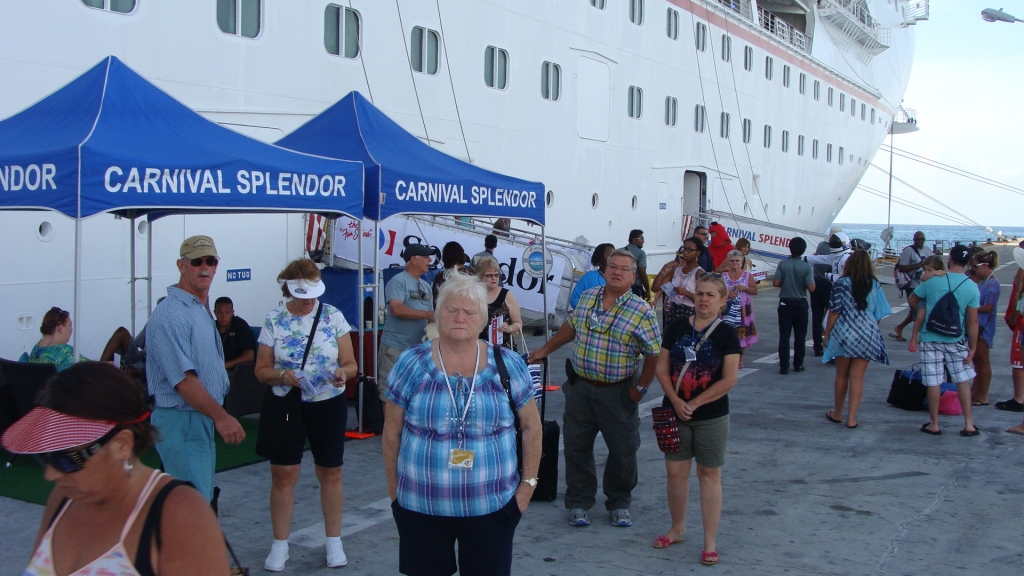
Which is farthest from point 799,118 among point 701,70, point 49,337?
point 49,337

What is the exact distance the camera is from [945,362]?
727 cm

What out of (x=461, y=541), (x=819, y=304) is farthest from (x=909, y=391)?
(x=461, y=541)

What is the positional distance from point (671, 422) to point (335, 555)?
1.95 metres

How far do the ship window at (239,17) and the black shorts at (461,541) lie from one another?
30.5ft

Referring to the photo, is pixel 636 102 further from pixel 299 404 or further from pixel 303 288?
pixel 299 404

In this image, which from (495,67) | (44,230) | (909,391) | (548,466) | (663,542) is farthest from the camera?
(495,67)

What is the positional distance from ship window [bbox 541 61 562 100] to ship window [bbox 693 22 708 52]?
7.58 meters

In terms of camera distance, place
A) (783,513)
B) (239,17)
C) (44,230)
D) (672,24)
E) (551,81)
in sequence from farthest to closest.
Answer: (672,24) < (551,81) < (239,17) < (44,230) < (783,513)

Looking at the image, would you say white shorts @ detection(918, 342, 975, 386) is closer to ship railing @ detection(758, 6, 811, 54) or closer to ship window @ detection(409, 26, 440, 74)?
ship window @ detection(409, 26, 440, 74)

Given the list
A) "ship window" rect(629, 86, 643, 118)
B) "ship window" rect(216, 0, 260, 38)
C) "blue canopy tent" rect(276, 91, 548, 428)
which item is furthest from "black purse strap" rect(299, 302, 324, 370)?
"ship window" rect(629, 86, 643, 118)

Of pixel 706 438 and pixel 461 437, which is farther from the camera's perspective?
pixel 706 438

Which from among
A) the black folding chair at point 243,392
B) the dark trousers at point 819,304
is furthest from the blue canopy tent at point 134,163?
the dark trousers at point 819,304

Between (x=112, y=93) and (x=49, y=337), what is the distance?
2.19 m

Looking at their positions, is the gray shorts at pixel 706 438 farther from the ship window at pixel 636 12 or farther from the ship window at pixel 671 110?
the ship window at pixel 671 110
